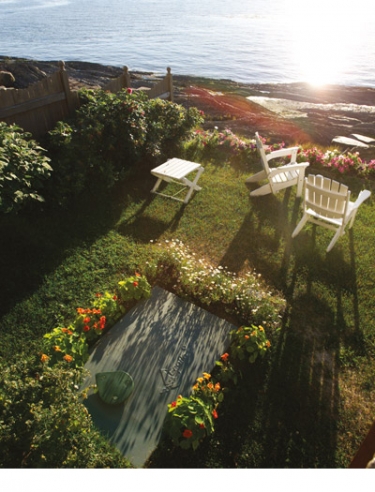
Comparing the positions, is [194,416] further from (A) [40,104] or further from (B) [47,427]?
(A) [40,104]

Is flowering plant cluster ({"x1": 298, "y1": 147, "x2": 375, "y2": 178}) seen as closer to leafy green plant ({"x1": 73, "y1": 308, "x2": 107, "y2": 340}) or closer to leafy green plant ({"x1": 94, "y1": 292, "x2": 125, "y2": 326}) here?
leafy green plant ({"x1": 94, "y1": 292, "x2": 125, "y2": 326})

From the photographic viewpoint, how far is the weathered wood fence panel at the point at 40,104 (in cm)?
586

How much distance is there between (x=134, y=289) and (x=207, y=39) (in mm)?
56917

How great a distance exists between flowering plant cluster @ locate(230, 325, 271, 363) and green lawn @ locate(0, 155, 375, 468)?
0.50 ft

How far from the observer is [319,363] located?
385cm

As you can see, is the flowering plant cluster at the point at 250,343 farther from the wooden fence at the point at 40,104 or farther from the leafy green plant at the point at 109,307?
the wooden fence at the point at 40,104

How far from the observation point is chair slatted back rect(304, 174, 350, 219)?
4.98 meters

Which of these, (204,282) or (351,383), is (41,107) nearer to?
(204,282)

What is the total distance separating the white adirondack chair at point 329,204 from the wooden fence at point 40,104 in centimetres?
477

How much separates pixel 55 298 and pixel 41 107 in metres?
3.86

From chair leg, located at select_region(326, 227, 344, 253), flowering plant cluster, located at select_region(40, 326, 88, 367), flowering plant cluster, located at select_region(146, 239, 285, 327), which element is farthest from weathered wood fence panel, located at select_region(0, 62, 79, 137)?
chair leg, located at select_region(326, 227, 344, 253)

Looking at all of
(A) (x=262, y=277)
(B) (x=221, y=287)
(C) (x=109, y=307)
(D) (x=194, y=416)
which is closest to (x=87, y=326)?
(C) (x=109, y=307)

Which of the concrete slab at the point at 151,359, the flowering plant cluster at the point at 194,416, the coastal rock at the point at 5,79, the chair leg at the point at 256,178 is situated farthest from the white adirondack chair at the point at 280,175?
the coastal rock at the point at 5,79

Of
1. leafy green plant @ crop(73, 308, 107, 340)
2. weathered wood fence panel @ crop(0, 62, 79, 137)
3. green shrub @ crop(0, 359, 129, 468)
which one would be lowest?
leafy green plant @ crop(73, 308, 107, 340)
